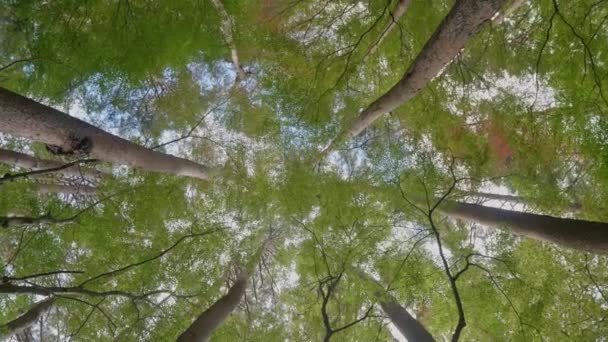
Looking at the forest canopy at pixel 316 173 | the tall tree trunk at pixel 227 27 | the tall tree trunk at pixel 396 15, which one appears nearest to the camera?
the forest canopy at pixel 316 173

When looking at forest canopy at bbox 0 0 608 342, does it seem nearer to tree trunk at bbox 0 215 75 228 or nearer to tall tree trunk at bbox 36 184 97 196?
tall tree trunk at bbox 36 184 97 196

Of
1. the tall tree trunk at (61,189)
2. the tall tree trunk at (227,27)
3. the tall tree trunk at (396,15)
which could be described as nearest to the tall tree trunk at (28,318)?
the tall tree trunk at (61,189)

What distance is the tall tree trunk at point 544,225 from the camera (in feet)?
13.2

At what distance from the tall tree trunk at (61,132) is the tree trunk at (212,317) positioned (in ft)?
6.11

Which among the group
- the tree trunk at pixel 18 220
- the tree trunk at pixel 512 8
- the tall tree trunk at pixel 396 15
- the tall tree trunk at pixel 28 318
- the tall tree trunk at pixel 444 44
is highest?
the tall tree trunk at pixel 396 15

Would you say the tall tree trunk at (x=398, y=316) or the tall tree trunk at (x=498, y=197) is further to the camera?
the tall tree trunk at (x=498, y=197)

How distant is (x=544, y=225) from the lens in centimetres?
454

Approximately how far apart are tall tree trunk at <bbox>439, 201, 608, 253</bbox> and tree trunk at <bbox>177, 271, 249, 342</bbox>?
9.58 ft

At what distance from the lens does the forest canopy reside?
4.77 meters

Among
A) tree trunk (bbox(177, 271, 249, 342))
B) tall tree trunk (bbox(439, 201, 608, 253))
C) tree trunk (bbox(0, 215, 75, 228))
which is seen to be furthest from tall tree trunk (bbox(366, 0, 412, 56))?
tree trunk (bbox(0, 215, 75, 228))

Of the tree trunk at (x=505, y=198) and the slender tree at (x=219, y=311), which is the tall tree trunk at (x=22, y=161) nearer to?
the slender tree at (x=219, y=311)

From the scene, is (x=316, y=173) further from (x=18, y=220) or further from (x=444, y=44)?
(x=18, y=220)

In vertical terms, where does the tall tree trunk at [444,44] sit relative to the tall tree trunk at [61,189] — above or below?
below

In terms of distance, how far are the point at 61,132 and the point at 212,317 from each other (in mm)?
2630
